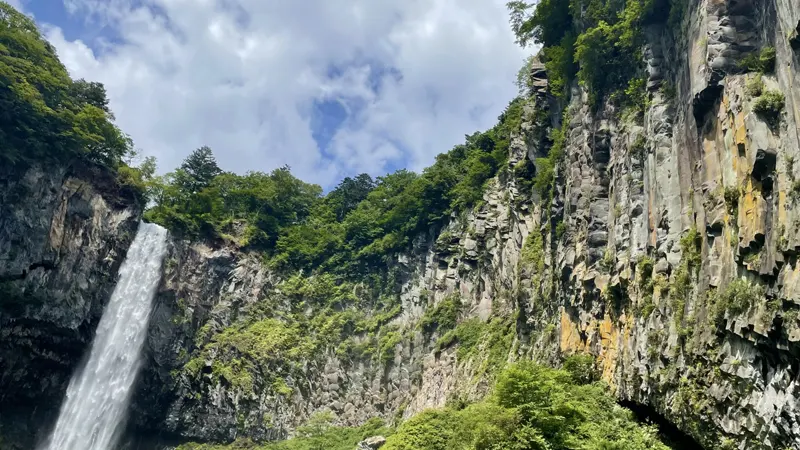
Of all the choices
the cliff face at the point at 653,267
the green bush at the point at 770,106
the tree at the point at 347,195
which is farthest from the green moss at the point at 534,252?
the tree at the point at 347,195

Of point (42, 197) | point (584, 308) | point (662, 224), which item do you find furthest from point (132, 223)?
point (662, 224)

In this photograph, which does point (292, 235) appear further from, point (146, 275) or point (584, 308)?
point (584, 308)

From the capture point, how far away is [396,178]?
41250 mm

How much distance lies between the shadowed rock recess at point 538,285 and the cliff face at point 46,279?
99 millimetres

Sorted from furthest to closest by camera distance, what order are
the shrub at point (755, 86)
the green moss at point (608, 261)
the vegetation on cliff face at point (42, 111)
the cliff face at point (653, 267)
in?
the vegetation on cliff face at point (42, 111), the green moss at point (608, 261), the shrub at point (755, 86), the cliff face at point (653, 267)

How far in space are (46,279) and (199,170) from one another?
1562 cm

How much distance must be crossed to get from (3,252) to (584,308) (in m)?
25.8

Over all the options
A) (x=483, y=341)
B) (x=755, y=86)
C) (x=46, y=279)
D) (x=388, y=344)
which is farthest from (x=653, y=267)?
(x=46, y=279)

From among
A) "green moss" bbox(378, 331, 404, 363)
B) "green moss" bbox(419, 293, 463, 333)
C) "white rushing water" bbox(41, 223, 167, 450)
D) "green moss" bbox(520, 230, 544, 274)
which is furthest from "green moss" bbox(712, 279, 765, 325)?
"white rushing water" bbox(41, 223, 167, 450)

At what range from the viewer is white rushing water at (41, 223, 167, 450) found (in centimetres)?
2991

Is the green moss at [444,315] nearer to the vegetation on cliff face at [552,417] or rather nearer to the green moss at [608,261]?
the vegetation on cliff face at [552,417]

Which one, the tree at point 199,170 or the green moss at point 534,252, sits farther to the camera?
the tree at point 199,170

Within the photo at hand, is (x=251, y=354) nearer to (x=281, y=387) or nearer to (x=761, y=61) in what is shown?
(x=281, y=387)

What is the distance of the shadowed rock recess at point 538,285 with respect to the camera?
1052 centimetres
